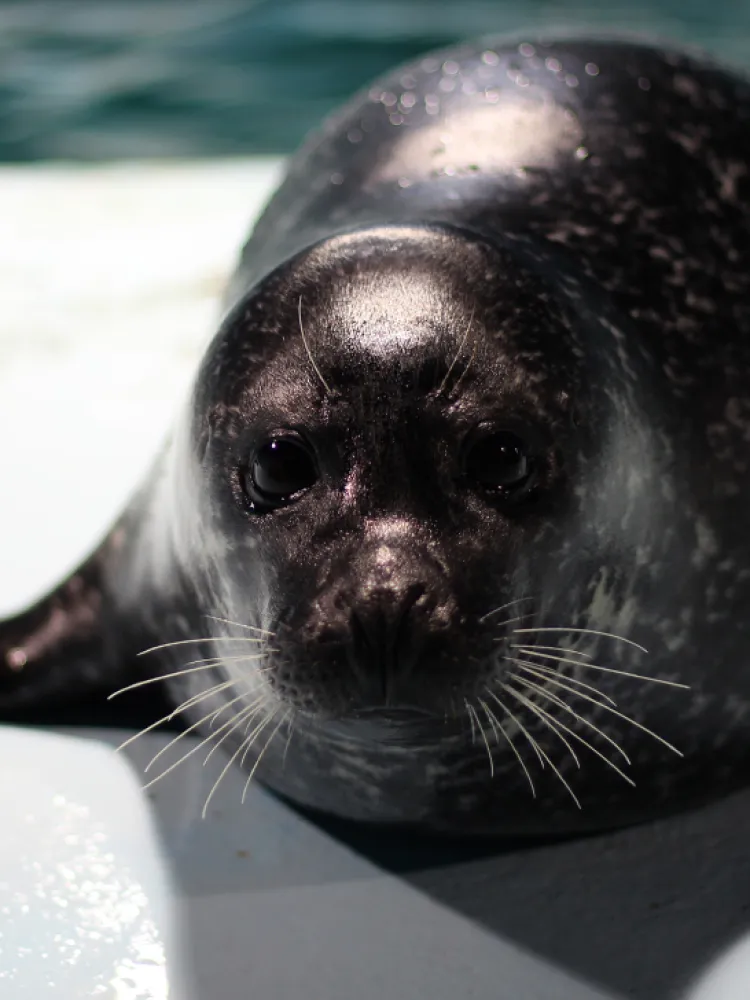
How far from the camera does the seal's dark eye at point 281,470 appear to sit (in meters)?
1.87

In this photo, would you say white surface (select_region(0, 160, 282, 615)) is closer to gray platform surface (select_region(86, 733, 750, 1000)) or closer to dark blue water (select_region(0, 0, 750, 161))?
gray platform surface (select_region(86, 733, 750, 1000))

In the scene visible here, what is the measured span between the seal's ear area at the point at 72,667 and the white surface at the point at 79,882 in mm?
72

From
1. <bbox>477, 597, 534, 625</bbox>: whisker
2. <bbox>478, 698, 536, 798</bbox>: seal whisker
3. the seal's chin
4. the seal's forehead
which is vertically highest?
the seal's forehead

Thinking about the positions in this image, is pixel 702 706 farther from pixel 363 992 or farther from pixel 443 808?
pixel 363 992

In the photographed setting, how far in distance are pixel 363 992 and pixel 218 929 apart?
0.23 meters

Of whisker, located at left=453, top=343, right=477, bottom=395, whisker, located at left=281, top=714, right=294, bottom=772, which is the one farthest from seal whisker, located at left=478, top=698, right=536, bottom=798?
whisker, located at left=453, top=343, right=477, bottom=395

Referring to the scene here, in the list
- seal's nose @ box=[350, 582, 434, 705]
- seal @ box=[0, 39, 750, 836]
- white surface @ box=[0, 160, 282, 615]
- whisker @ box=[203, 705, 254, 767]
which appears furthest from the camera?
white surface @ box=[0, 160, 282, 615]

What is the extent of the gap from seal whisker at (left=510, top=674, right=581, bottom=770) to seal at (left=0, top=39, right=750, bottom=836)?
0.04 ft

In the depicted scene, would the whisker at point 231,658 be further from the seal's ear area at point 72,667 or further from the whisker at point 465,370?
the whisker at point 465,370

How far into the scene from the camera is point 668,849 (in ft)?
6.95

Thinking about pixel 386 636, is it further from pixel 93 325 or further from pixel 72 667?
pixel 93 325

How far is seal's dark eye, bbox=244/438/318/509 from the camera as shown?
187cm

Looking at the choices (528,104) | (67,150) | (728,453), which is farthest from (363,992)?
(67,150)

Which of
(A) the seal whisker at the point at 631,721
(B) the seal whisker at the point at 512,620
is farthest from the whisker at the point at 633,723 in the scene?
(B) the seal whisker at the point at 512,620
